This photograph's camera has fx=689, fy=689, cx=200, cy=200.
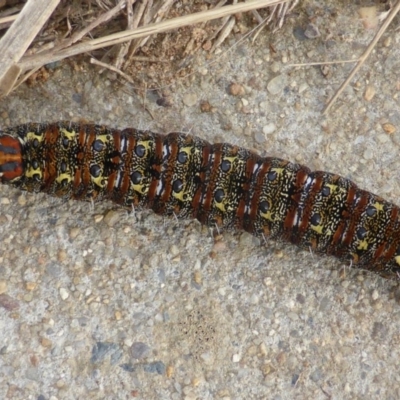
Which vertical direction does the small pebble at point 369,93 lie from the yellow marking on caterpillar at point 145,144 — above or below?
above

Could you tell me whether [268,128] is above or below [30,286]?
above

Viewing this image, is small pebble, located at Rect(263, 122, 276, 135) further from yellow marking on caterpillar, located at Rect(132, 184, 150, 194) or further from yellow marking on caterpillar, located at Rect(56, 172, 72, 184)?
yellow marking on caterpillar, located at Rect(56, 172, 72, 184)

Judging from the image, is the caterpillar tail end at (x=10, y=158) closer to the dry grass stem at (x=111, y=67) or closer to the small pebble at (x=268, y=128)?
the dry grass stem at (x=111, y=67)

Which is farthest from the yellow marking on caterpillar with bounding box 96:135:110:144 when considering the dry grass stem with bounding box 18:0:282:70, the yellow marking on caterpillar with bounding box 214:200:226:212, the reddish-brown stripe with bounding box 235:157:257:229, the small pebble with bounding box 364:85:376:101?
the small pebble with bounding box 364:85:376:101

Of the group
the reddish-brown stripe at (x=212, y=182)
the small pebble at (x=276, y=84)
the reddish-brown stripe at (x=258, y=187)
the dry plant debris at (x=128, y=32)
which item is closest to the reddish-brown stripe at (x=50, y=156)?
the dry plant debris at (x=128, y=32)

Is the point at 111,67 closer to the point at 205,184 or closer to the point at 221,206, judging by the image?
the point at 205,184

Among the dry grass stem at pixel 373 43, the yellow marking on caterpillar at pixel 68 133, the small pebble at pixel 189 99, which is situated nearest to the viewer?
the yellow marking on caterpillar at pixel 68 133

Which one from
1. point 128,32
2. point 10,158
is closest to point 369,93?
point 128,32
